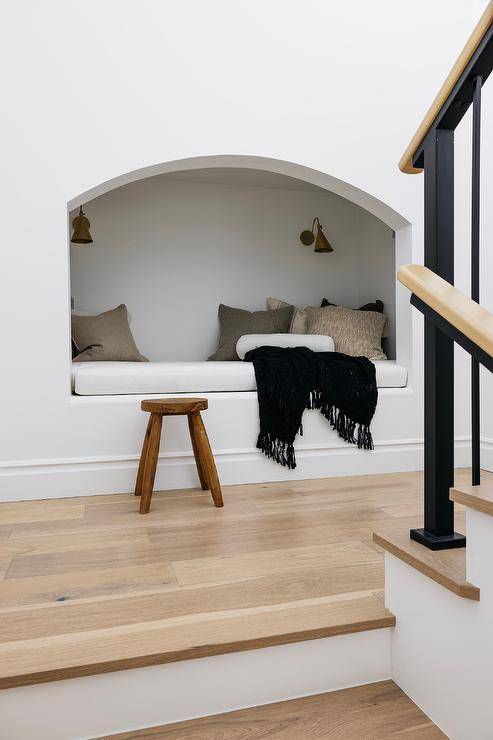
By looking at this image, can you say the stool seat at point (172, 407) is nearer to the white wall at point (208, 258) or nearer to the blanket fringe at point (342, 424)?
the blanket fringe at point (342, 424)

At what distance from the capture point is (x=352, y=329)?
12.1 ft

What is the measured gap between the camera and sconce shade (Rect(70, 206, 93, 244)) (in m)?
3.88

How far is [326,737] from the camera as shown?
1168mm

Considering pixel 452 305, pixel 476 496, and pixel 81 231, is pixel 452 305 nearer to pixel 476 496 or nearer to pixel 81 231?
pixel 476 496

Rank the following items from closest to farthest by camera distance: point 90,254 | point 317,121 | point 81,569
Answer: point 81,569 < point 317,121 < point 90,254

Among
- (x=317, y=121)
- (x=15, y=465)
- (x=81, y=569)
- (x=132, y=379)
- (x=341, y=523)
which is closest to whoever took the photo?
(x=81, y=569)

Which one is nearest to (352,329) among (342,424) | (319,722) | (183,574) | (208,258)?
(342,424)

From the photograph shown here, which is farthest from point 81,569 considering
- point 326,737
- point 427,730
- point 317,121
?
point 317,121

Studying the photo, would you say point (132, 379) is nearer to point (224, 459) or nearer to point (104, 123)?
point (224, 459)

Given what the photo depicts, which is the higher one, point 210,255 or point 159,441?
point 210,255

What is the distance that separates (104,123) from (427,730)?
2.62 metres

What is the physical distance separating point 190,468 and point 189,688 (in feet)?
5.03

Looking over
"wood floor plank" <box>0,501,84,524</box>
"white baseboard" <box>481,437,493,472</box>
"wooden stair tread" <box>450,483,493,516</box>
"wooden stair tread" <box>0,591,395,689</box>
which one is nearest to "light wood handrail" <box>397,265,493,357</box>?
"wooden stair tread" <box>450,483,493,516</box>

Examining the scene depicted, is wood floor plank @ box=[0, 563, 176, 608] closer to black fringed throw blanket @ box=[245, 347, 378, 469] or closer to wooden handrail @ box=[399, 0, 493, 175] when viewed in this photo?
black fringed throw blanket @ box=[245, 347, 378, 469]
